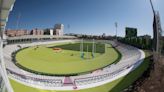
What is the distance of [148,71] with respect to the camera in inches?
920

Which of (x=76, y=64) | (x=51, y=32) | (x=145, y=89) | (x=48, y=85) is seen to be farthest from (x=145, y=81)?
(x=51, y=32)

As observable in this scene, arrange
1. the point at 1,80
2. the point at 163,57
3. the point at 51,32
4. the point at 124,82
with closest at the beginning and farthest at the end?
the point at 1,80 → the point at 124,82 → the point at 163,57 → the point at 51,32

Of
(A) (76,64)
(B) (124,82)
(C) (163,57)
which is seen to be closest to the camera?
(B) (124,82)

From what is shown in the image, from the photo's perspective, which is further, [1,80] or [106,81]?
[106,81]

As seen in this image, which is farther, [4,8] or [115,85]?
[115,85]

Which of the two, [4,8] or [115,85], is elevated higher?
[4,8]

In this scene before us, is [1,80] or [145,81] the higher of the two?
[1,80]

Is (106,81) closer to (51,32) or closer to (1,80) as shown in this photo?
(1,80)

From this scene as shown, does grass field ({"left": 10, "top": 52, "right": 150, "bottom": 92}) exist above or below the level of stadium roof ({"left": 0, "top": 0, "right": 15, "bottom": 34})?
below

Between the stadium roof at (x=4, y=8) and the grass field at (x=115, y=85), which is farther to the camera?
the grass field at (x=115, y=85)

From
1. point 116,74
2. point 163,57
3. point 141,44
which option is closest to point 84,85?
point 116,74

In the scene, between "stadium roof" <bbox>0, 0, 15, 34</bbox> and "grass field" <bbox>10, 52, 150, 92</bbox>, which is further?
"grass field" <bbox>10, 52, 150, 92</bbox>

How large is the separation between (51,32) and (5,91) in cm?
7897

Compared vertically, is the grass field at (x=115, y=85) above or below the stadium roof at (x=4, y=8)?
below
